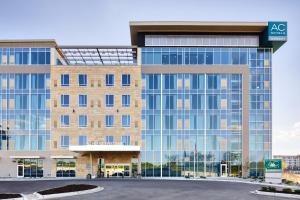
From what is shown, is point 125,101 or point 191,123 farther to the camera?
point 191,123

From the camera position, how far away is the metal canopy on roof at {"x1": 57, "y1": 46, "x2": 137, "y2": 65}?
206 ft

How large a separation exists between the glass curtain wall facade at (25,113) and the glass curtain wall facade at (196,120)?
53.2ft

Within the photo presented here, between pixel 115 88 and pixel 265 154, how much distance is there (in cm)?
2670

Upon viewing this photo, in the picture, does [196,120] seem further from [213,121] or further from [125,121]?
[125,121]

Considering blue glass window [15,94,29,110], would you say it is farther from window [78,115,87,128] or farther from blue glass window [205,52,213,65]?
blue glass window [205,52,213,65]

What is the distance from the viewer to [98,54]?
216ft

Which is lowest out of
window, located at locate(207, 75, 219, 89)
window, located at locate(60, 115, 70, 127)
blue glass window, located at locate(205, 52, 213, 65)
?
window, located at locate(60, 115, 70, 127)

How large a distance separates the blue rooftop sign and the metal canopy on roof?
22.1 meters

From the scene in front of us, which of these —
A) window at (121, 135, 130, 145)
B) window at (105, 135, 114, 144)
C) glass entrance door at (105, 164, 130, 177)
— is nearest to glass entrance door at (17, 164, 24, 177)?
glass entrance door at (105, 164, 130, 177)

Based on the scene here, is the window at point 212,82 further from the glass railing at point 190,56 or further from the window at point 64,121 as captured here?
the window at point 64,121

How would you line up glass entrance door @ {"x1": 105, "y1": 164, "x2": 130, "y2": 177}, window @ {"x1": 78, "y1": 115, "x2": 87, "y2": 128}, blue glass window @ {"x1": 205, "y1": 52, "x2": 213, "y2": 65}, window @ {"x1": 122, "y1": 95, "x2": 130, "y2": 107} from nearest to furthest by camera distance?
glass entrance door @ {"x1": 105, "y1": 164, "x2": 130, "y2": 177} → window @ {"x1": 78, "y1": 115, "x2": 87, "y2": 128} → window @ {"x1": 122, "y1": 95, "x2": 130, "y2": 107} → blue glass window @ {"x1": 205, "y1": 52, "x2": 213, "y2": 65}

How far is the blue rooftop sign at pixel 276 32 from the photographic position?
63.5 meters

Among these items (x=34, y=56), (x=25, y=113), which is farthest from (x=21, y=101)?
(x=34, y=56)

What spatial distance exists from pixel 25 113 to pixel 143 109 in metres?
19.2
